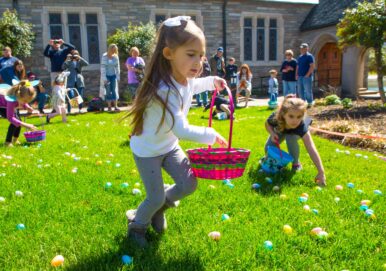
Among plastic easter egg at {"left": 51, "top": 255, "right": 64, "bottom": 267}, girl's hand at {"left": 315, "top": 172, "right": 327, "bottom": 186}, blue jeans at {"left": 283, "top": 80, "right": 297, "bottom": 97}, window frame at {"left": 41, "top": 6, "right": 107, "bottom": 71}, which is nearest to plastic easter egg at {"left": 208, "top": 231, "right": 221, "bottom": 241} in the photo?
plastic easter egg at {"left": 51, "top": 255, "right": 64, "bottom": 267}

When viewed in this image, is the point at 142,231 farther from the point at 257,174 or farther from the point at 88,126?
the point at 88,126

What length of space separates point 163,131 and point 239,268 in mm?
1015

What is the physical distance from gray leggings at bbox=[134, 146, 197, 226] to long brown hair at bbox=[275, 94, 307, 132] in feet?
6.20

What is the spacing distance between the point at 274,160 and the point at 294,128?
45 centimetres

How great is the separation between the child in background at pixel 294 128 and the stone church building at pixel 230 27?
10.0m

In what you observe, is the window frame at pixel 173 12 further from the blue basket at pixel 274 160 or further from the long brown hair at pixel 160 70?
the long brown hair at pixel 160 70

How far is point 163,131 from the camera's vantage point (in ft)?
7.99

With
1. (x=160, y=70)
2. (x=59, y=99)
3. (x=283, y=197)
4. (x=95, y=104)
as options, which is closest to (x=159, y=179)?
(x=160, y=70)

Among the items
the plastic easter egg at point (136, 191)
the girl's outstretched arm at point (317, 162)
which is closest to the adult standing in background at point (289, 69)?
the girl's outstretched arm at point (317, 162)

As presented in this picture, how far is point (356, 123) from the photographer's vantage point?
25.1ft

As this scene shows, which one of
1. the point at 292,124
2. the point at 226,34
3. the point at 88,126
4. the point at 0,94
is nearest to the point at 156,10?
the point at 226,34

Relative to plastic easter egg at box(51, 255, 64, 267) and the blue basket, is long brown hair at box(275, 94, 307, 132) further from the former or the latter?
plastic easter egg at box(51, 255, 64, 267)

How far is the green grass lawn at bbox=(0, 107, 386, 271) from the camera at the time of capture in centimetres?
240

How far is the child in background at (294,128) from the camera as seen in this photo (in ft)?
13.0
